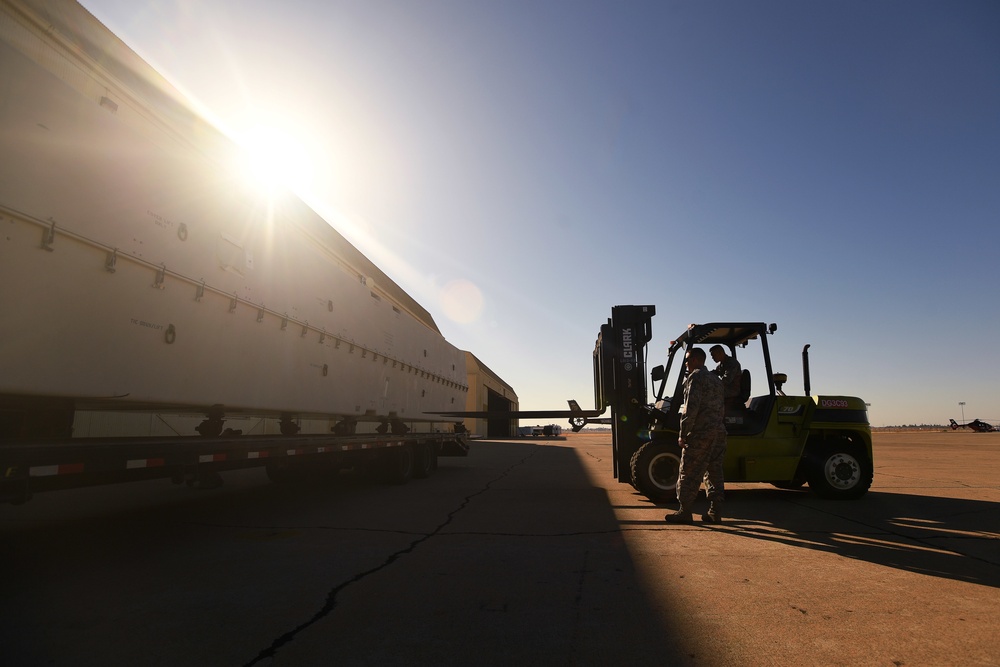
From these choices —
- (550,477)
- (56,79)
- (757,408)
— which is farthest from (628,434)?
(56,79)

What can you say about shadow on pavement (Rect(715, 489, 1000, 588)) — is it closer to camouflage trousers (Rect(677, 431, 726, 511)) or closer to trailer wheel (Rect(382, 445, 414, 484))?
camouflage trousers (Rect(677, 431, 726, 511))

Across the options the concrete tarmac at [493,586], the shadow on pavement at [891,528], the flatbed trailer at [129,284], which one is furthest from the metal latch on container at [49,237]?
the shadow on pavement at [891,528]

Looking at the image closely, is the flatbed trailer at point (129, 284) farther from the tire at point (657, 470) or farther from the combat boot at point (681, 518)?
the combat boot at point (681, 518)

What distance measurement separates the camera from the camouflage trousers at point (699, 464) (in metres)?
6.20

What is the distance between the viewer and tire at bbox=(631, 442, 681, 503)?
773 cm

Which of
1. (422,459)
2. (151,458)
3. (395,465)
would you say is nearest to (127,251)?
(151,458)

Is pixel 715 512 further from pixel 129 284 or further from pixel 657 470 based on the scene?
pixel 129 284

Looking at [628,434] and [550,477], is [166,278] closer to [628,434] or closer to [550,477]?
[628,434]

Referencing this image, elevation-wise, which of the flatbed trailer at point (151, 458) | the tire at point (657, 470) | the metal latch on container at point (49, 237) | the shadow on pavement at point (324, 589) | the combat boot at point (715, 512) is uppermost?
the metal latch on container at point (49, 237)

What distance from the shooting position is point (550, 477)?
12.1 meters

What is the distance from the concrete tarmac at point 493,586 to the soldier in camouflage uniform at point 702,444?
263mm

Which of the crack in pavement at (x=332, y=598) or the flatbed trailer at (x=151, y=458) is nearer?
the crack in pavement at (x=332, y=598)

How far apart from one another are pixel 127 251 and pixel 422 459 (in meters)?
8.18

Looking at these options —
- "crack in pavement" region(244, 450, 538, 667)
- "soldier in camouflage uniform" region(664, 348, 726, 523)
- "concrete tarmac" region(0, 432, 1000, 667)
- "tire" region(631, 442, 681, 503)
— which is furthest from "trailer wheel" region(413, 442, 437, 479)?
"soldier in camouflage uniform" region(664, 348, 726, 523)
